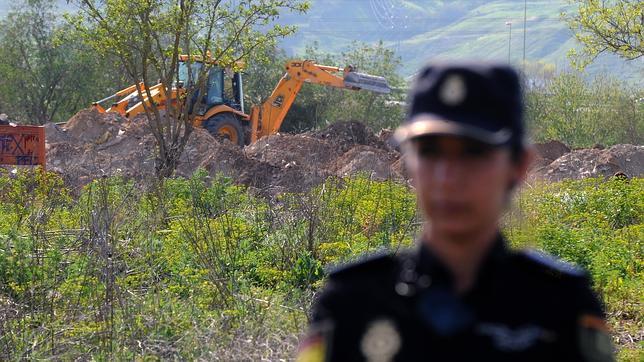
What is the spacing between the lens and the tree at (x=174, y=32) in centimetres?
1575

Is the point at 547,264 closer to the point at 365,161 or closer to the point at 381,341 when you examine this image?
the point at 381,341

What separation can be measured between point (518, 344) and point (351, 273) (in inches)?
12.7

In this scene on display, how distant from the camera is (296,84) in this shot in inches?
1256

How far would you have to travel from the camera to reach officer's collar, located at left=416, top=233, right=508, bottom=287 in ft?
5.82

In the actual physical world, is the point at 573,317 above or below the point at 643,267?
above

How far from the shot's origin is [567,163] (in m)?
27.0

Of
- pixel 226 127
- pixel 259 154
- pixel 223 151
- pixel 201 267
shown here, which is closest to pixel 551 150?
pixel 259 154

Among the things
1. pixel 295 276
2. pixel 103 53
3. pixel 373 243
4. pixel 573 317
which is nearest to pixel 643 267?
pixel 373 243

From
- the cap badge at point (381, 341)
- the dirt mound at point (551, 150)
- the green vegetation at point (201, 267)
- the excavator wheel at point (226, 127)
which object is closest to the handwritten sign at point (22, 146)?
the green vegetation at point (201, 267)

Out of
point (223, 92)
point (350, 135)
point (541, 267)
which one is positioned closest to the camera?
point (541, 267)

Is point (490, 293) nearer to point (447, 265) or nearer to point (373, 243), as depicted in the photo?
point (447, 265)

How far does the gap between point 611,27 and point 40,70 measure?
28551 millimetres

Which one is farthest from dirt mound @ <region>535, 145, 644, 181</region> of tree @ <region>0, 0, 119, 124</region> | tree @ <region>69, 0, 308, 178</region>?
tree @ <region>0, 0, 119, 124</region>

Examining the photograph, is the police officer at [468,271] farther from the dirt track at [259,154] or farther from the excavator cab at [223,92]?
the excavator cab at [223,92]
